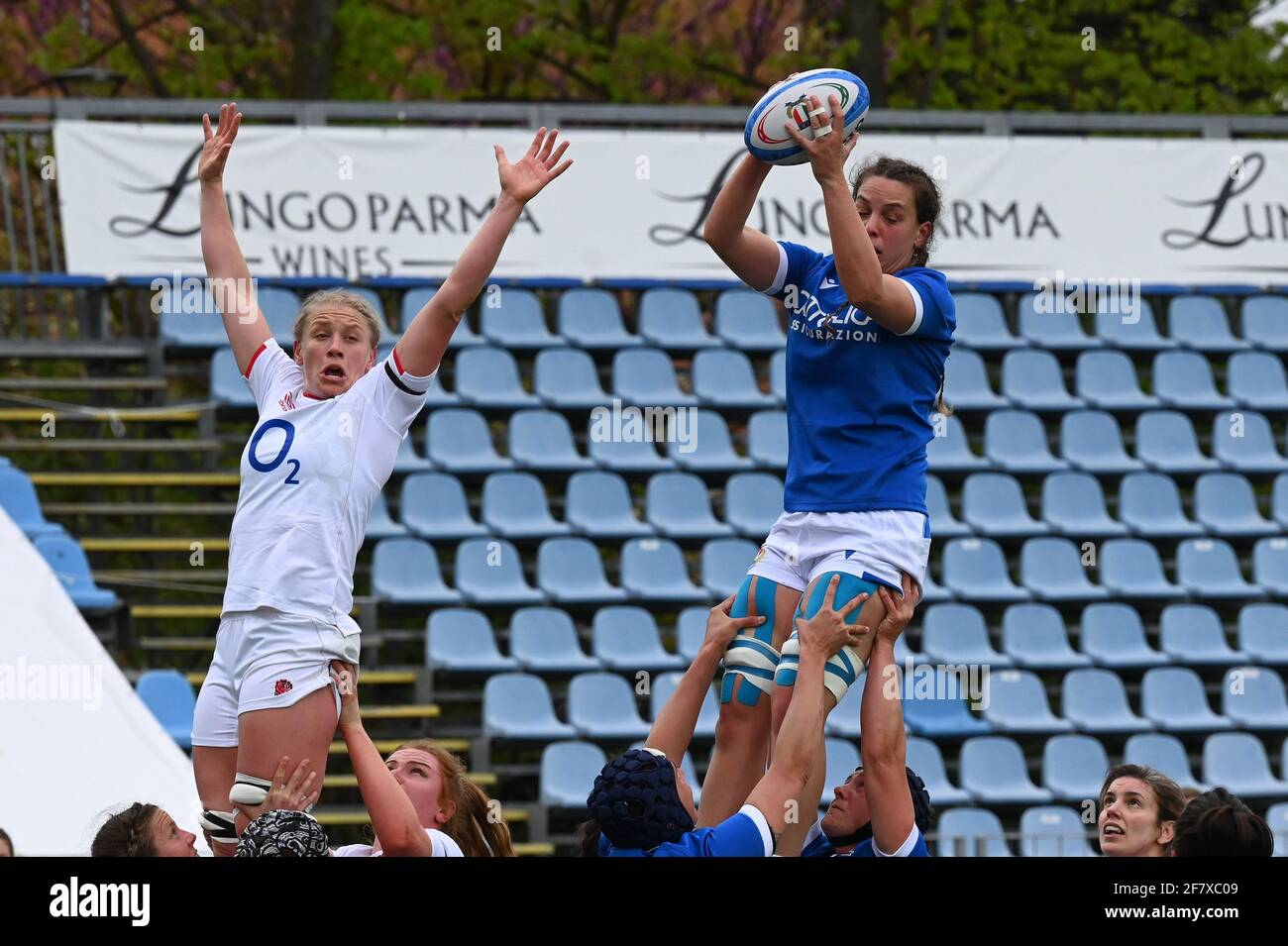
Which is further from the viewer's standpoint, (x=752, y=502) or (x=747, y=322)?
(x=747, y=322)

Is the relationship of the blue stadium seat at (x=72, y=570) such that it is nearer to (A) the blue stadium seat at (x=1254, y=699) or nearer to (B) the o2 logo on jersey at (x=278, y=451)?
(B) the o2 logo on jersey at (x=278, y=451)

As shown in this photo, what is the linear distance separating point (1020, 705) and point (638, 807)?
6.99 meters

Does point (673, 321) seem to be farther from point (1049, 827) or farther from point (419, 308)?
point (1049, 827)

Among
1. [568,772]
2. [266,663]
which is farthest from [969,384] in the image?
[266,663]

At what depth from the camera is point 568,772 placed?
9367 mm

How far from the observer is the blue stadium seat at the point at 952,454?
11219 mm

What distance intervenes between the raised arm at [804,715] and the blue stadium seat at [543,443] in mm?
6707

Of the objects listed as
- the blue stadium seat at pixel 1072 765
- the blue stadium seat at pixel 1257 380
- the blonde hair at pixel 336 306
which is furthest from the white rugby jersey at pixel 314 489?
the blue stadium seat at pixel 1257 380

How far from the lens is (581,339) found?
11.4 metres

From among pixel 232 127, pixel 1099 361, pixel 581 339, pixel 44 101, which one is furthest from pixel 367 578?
pixel 232 127

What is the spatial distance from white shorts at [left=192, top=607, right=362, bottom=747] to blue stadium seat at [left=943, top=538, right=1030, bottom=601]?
7.03 m

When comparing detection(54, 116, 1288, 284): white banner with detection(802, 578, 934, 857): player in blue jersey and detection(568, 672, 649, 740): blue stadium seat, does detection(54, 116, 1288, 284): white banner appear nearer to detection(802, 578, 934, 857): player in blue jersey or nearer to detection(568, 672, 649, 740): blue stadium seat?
detection(568, 672, 649, 740): blue stadium seat
